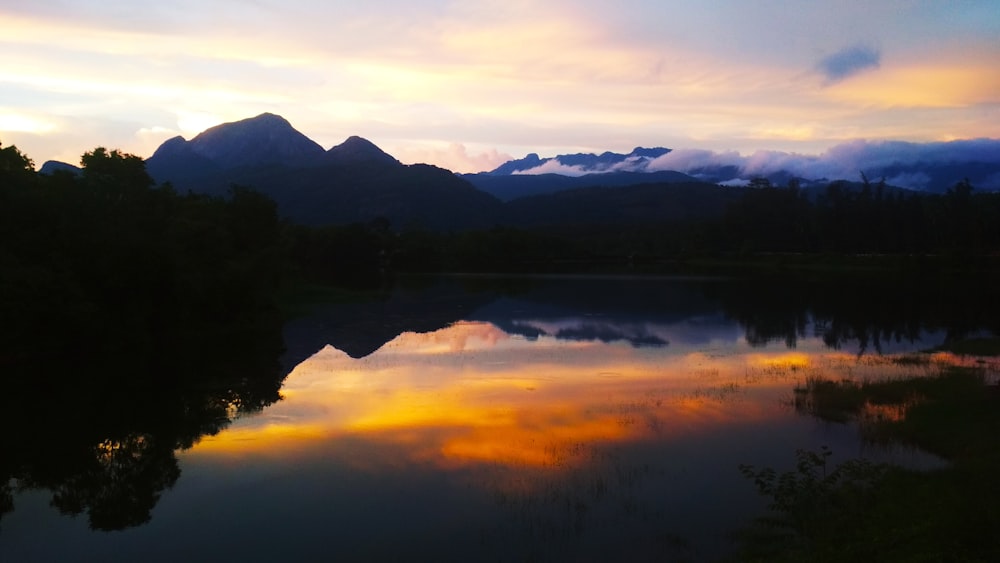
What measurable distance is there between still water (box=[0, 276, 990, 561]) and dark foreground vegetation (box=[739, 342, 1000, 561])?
32.8 inches

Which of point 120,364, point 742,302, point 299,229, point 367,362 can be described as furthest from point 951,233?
point 120,364

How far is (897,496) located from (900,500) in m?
0.37

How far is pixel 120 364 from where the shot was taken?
35281 mm

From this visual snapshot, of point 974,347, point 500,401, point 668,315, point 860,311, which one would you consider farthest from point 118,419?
point 860,311

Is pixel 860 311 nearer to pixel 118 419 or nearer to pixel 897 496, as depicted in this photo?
pixel 897 496

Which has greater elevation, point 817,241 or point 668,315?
point 817,241

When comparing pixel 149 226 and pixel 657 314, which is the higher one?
pixel 149 226

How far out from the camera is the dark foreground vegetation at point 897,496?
1187 centimetres

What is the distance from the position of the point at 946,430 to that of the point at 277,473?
1881 cm

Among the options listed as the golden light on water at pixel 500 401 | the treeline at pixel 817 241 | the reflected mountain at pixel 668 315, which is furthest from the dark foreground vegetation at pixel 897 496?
the treeline at pixel 817 241

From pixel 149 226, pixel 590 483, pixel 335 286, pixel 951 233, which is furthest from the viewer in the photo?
pixel 951 233

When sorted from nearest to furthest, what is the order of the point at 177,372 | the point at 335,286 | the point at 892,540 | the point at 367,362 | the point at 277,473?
the point at 892,540
the point at 277,473
the point at 177,372
the point at 367,362
the point at 335,286

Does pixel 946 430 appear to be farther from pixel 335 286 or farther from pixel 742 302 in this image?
pixel 335 286

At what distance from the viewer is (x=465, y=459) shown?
788 inches
